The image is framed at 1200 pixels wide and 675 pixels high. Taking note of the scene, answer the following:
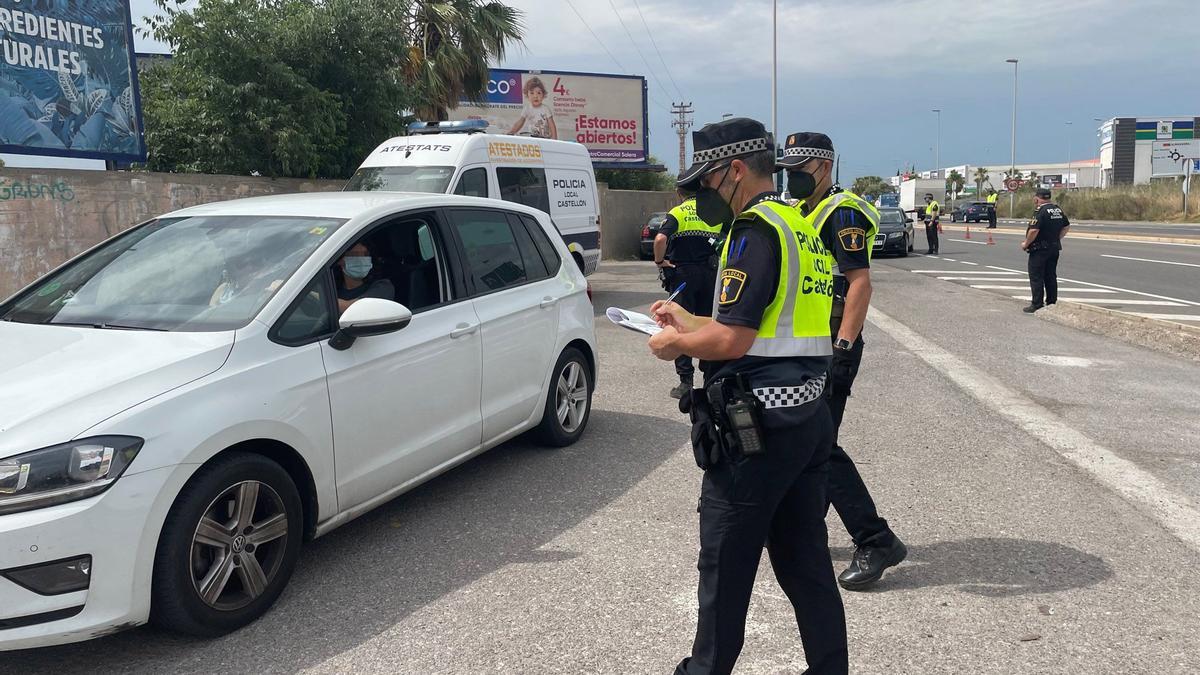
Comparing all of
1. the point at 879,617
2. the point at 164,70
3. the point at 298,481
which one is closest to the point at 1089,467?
the point at 879,617

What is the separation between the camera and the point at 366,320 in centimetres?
387

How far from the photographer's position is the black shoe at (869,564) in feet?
12.7

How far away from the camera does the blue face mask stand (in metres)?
4.32

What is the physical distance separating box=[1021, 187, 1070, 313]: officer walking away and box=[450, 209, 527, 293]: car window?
9309mm

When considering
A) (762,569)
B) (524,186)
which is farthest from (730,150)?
(524,186)

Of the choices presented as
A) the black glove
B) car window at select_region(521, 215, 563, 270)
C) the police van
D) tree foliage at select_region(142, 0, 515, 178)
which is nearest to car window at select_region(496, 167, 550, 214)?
the police van

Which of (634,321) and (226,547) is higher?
(634,321)

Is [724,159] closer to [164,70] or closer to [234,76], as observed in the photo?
[234,76]

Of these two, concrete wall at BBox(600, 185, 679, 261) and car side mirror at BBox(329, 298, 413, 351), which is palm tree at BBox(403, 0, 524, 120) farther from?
car side mirror at BBox(329, 298, 413, 351)

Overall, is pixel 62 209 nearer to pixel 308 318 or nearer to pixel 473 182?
pixel 473 182

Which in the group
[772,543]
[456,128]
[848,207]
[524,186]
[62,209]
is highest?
[456,128]

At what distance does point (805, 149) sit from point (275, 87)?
11349 millimetres

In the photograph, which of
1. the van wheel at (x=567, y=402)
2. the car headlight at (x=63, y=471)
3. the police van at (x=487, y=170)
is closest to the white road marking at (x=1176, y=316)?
the police van at (x=487, y=170)

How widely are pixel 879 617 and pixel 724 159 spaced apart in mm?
2018
